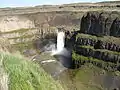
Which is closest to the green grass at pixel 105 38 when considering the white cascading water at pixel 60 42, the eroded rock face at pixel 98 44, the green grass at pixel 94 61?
the eroded rock face at pixel 98 44

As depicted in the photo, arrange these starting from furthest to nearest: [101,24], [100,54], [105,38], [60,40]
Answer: [60,40], [101,24], [105,38], [100,54]

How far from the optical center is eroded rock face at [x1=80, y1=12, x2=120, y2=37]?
144 feet

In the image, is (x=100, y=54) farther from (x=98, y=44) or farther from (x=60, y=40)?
(x=60, y=40)

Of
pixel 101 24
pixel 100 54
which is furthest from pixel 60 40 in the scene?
pixel 100 54

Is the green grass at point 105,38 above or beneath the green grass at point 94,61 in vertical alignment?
above

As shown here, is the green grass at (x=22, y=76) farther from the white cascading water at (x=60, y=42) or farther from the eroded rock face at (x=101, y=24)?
the white cascading water at (x=60, y=42)

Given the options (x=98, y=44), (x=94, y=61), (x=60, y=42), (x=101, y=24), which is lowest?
(x=60, y=42)

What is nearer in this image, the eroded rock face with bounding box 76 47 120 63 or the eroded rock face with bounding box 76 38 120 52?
the eroded rock face with bounding box 76 47 120 63

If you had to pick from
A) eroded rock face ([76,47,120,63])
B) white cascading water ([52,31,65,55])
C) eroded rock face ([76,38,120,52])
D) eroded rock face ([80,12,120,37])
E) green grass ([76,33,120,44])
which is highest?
eroded rock face ([80,12,120,37])

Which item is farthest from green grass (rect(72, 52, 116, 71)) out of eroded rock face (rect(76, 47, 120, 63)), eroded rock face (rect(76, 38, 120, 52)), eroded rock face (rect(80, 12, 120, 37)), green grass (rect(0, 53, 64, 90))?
green grass (rect(0, 53, 64, 90))

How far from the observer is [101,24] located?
→ 45500mm

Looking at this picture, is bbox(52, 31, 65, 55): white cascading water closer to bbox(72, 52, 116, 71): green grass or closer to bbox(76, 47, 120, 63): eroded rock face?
bbox(76, 47, 120, 63): eroded rock face

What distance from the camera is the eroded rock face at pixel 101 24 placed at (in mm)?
43781

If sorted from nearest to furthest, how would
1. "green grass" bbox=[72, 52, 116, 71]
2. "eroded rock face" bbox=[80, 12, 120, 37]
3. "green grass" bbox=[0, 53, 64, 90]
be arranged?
"green grass" bbox=[0, 53, 64, 90] → "green grass" bbox=[72, 52, 116, 71] → "eroded rock face" bbox=[80, 12, 120, 37]
